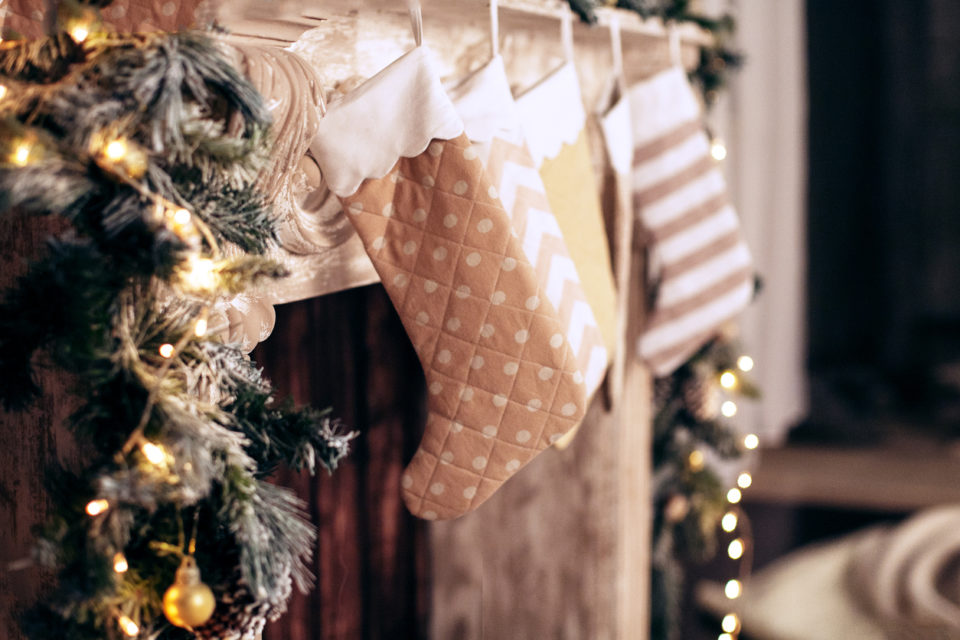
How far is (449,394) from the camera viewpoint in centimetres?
87

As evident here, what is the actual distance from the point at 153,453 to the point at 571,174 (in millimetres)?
731

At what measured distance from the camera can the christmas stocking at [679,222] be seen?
4.66 feet

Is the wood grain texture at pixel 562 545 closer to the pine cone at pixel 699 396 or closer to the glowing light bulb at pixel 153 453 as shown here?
the pine cone at pixel 699 396

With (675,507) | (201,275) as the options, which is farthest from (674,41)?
(201,275)

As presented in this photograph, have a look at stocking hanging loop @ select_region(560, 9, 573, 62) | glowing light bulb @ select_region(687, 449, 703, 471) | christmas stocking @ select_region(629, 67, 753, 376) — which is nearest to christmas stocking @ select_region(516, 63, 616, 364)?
stocking hanging loop @ select_region(560, 9, 573, 62)

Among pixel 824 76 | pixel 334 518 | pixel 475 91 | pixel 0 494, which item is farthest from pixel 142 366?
pixel 824 76

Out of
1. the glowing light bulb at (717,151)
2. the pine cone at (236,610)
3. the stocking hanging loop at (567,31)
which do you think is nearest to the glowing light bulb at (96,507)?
the pine cone at (236,610)

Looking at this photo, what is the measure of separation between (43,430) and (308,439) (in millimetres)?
244

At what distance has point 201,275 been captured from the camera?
57 centimetres

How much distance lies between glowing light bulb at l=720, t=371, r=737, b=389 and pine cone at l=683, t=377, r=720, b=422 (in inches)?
1.1

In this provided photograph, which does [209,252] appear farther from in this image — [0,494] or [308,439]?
[0,494]

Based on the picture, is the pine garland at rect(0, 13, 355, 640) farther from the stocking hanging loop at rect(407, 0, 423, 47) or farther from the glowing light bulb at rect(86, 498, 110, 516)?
the stocking hanging loop at rect(407, 0, 423, 47)

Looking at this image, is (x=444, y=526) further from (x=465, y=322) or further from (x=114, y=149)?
(x=114, y=149)

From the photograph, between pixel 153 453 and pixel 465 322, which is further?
pixel 465 322
